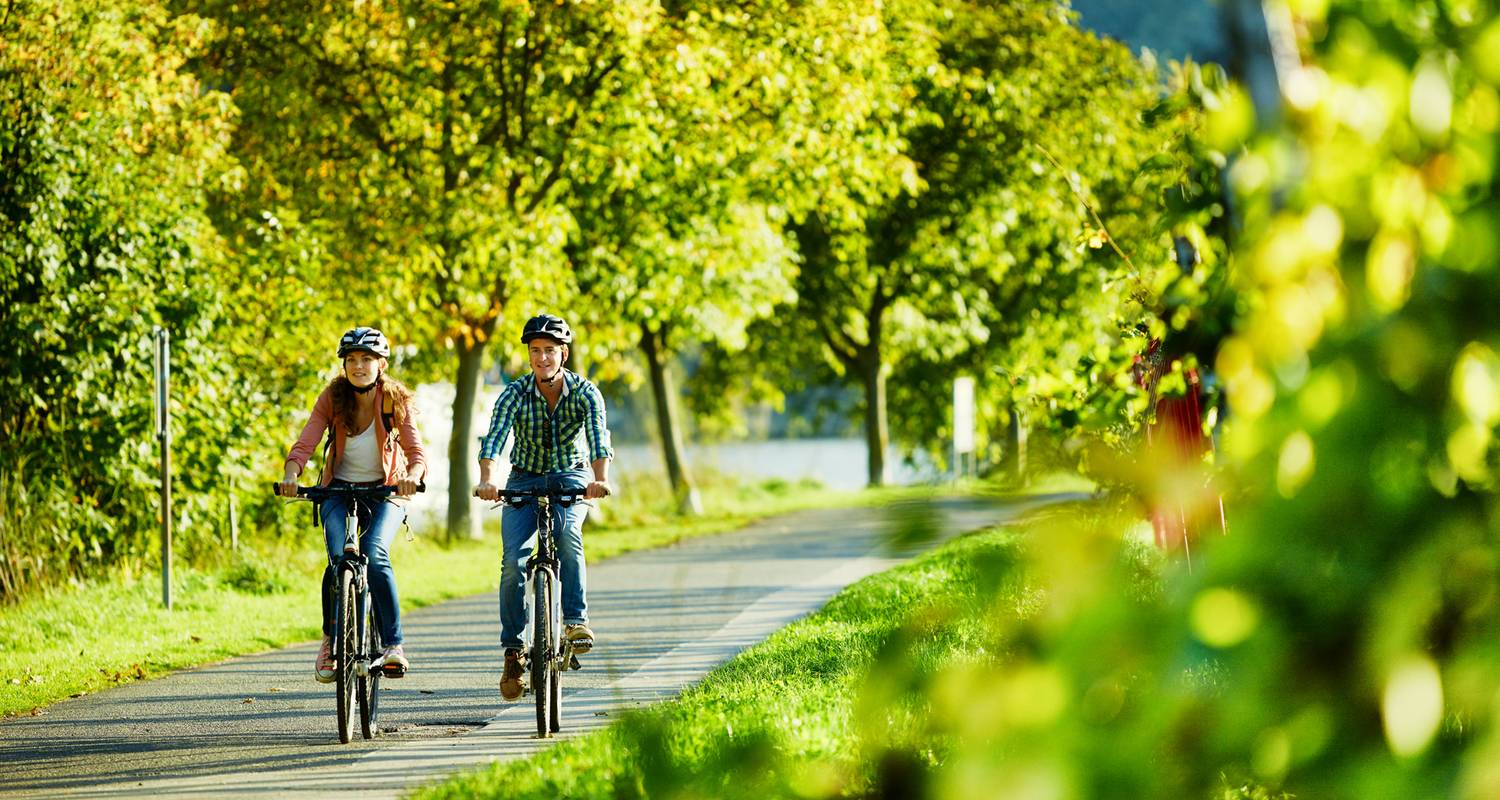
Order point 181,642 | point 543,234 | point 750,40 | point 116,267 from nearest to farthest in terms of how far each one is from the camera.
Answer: point 181,642 → point 116,267 → point 543,234 → point 750,40

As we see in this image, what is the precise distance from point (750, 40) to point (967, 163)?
12.9m

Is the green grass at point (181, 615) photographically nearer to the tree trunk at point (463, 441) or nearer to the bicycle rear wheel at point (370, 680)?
the bicycle rear wheel at point (370, 680)

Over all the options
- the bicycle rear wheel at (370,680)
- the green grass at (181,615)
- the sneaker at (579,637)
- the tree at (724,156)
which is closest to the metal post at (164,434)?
the green grass at (181,615)

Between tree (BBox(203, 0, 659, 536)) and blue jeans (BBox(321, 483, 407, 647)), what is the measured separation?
11622 mm

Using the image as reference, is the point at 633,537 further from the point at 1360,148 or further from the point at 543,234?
the point at 1360,148

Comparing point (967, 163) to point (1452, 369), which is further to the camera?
point (967, 163)

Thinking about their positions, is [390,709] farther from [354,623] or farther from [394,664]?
[354,623]

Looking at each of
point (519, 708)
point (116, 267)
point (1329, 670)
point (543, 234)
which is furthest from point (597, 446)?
point (543, 234)

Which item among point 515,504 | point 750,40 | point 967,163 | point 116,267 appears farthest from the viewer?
point 967,163

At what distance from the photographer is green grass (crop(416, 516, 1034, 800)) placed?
2.67m

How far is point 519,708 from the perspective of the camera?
842 cm

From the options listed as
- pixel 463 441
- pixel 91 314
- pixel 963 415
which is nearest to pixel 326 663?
pixel 91 314

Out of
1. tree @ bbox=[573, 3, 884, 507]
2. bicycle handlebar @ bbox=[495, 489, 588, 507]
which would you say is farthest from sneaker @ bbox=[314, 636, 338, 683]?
tree @ bbox=[573, 3, 884, 507]

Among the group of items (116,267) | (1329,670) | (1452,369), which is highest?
(116,267)
